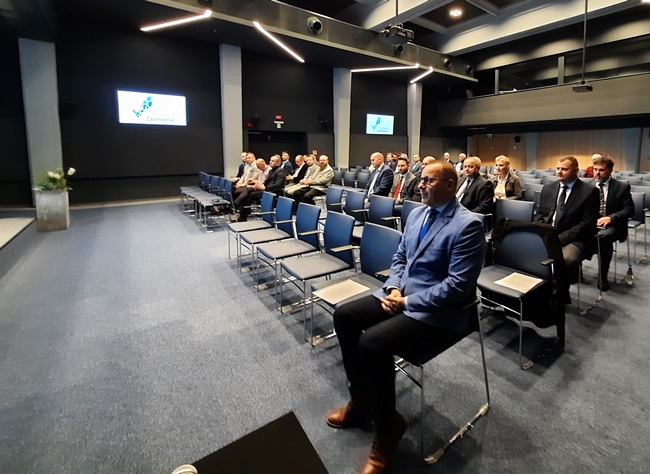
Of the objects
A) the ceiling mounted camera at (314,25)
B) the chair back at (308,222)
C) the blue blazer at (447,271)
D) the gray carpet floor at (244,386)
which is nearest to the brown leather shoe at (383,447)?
the gray carpet floor at (244,386)

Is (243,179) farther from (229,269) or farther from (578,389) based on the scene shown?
(578,389)

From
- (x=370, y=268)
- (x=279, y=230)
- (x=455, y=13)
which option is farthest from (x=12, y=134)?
(x=455, y=13)

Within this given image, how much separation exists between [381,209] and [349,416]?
2.81 meters

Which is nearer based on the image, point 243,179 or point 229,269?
point 229,269

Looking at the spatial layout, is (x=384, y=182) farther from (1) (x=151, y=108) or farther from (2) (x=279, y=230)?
(1) (x=151, y=108)

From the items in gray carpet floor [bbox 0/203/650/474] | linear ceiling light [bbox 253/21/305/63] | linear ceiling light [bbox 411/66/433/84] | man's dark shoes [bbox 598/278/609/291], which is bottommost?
gray carpet floor [bbox 0/203/650/474]

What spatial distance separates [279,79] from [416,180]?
7818 mm

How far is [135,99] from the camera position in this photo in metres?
9.16

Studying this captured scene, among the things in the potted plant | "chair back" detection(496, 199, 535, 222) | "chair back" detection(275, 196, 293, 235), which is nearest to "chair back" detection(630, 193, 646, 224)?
"chair back" detection(496, 199, 535, 222)

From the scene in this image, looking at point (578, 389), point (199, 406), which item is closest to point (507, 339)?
point (578, 389)

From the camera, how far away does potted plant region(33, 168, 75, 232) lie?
6379mm

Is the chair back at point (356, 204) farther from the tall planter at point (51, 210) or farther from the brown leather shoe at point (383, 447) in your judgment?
the tall planter at point (51, 210)

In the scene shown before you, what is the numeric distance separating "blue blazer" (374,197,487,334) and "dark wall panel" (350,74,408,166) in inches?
464

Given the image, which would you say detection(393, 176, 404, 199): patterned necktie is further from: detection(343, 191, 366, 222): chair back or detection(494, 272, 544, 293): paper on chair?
detection(494, 272, 544, 293): paper on chair
